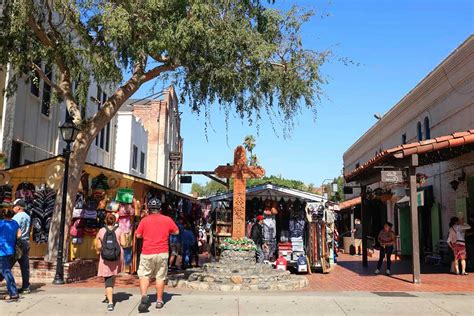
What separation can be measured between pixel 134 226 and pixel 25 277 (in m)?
4.65

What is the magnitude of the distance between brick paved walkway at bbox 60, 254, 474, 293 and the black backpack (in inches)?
112

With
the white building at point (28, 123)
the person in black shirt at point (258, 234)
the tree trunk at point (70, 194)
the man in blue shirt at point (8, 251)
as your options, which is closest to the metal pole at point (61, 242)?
the tree trunk at point (70, 194)

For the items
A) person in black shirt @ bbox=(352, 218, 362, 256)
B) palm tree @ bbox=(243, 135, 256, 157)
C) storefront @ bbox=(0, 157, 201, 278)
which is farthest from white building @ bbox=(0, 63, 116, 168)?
palm tree @ bbox=(243, 135, 256, 157)

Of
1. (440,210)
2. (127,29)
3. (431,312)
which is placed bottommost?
(431,312)

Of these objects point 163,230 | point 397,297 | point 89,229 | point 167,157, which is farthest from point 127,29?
point 167,157

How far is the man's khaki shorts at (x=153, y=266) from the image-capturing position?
7707mm

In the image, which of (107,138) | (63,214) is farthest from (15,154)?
(107,138)

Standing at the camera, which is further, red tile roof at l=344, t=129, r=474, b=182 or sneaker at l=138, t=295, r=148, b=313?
red tile roof at l=344, t=129, r=474, b=182

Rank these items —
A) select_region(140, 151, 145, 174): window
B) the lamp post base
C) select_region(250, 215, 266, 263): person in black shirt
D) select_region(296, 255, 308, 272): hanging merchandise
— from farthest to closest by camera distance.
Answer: select_region(140, 151, 145, 174): window → select_region(250, 215, 266, 263): person in black shirt → select_region(296, 255, 308, 272): hanging merchandise → the lamp post base

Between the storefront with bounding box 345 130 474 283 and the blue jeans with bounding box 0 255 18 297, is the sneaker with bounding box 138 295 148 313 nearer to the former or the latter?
the blue jeans with bounding box 0 255 18 297

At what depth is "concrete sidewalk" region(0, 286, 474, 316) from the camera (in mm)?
7566

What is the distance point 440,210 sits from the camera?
16656 mm

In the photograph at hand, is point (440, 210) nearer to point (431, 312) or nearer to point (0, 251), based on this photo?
point (431, 312)

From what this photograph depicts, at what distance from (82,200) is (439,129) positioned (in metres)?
12.2
